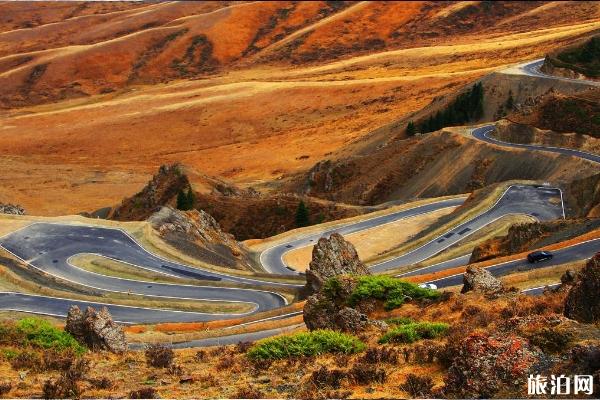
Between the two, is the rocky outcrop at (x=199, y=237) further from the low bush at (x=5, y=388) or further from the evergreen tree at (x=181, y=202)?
the low bush at (x=5, y=388)

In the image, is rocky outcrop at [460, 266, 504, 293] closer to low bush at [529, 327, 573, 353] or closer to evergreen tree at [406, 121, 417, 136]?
low bush at [529, 327, 573, 353]

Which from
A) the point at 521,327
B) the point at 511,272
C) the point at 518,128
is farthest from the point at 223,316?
the point at 518,128

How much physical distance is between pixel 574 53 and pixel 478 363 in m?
86.9

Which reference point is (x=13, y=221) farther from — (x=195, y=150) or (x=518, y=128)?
(x=195, y=150)

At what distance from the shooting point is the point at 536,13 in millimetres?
173500

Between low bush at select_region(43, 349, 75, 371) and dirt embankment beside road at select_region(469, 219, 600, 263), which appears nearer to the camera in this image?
low bush at select_region(43, 349, 75, 371)

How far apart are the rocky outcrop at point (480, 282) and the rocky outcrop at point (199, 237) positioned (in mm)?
29123

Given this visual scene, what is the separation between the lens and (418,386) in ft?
42.3

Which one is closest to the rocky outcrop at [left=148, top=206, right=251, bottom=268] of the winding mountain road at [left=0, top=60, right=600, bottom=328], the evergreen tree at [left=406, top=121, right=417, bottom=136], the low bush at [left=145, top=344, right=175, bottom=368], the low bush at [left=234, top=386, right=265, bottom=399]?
the winding mountain road at [left=0, top=60, right=600, bottom=328]

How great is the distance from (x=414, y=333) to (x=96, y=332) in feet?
29.4

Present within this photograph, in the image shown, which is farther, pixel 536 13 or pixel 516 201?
pixel 536 13

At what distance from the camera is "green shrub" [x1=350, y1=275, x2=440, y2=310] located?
2205 centimetres

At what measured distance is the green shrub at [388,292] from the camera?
72.3 feet

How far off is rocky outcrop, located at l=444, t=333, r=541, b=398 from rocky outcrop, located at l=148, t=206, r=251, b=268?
132ft
